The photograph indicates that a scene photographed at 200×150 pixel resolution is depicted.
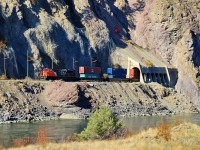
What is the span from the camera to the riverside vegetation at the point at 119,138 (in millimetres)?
25562

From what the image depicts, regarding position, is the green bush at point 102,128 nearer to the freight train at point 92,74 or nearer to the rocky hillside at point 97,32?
the freight train at point 92,74

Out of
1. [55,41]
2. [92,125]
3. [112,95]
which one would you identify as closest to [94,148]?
[92,125]

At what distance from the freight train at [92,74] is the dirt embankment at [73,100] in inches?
200

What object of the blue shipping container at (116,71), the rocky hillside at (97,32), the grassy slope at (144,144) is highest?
the rocky hillside at (97,32)

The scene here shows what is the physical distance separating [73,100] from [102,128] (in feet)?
133

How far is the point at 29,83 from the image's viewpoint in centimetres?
7625

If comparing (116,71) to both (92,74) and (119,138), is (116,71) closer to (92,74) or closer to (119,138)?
(92,74)

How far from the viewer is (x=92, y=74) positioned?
9600 centimetres

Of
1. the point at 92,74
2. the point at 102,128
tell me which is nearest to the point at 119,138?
the point at 102,128

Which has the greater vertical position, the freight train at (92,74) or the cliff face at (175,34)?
the cliff face at (175,34)

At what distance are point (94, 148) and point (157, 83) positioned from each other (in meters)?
81.3

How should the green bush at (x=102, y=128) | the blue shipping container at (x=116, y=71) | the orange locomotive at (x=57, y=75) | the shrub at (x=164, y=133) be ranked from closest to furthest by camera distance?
the shrub at (x=164, y=133) → the green bush at (x=102, y=128) → the orange locomotive at (x=57, y=75) → the blue shipping container at (x=116, y=71)

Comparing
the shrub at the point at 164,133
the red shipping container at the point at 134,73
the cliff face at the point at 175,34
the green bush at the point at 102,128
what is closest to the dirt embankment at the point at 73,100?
the red shipping container at the point at 134,73

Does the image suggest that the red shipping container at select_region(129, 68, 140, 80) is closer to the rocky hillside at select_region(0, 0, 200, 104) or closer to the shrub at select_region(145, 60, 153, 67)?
the shrub at select_region(145, 60, 153, 67)
